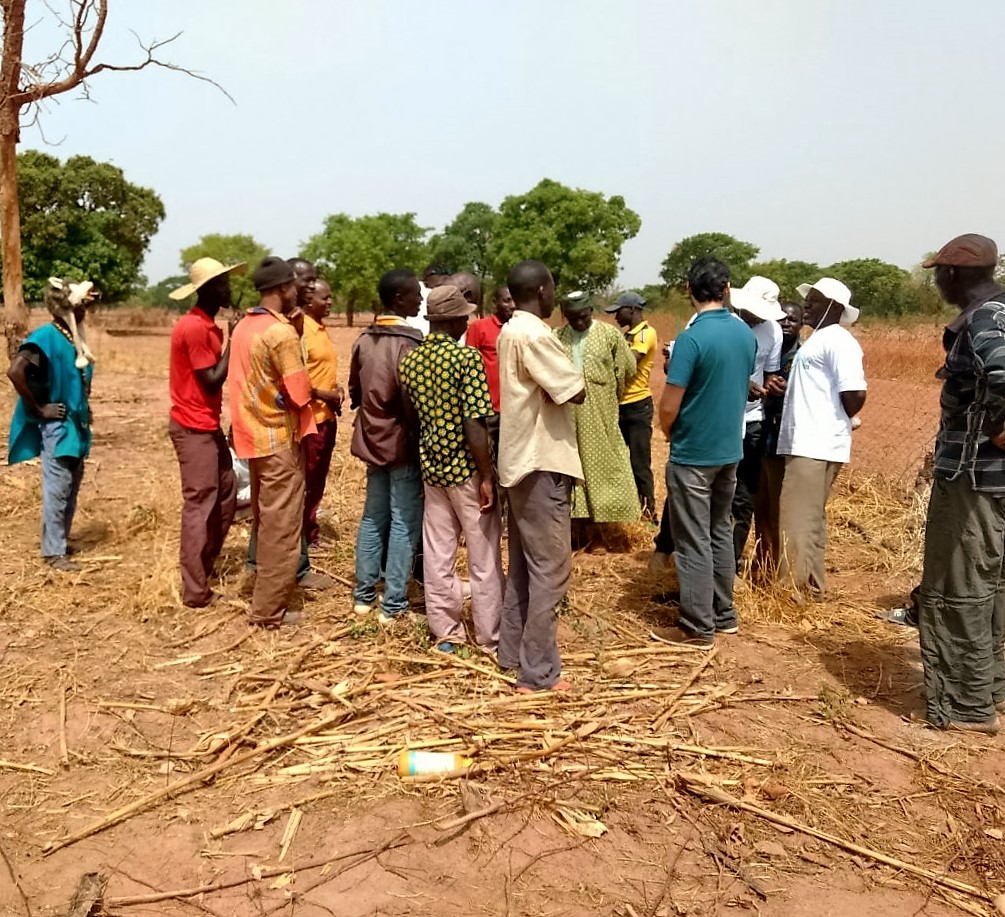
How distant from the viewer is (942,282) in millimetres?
3695

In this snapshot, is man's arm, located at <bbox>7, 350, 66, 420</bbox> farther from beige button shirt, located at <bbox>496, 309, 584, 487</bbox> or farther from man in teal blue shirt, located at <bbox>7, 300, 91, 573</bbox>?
beige button shirt, located at <bbox>496, 309, 584, 487</bbox>

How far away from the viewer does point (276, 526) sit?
4633 millimetres

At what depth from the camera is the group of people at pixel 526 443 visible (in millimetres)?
3645

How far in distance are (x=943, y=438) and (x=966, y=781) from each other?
1423mm

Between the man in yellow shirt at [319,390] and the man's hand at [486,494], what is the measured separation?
148 centimetres

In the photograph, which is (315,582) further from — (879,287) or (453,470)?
(879,287)

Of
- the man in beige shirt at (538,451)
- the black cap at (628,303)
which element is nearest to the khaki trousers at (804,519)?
the man in beige shirt at (538,451)

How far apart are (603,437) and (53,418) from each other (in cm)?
373

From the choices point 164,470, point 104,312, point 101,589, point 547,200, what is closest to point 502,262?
point 547,200

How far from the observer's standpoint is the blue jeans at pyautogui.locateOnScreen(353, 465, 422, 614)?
4652 millimetres

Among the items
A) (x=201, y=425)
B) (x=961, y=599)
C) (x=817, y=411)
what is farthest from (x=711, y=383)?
(x=201, y=425)

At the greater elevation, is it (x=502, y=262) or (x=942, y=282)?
(x=502, y=262)

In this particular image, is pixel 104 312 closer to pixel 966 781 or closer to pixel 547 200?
pixel 547 200

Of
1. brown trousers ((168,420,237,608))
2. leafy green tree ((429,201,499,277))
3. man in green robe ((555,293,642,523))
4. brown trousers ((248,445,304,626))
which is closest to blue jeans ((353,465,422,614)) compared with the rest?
brown trousers ((248,445,304,626))
